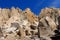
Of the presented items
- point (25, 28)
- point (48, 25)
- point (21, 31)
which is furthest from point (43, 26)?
point (25, 28)

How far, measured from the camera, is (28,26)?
67.9 meters

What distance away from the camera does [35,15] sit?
8806 centimetres

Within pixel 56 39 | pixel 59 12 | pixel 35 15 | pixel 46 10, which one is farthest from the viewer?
pixel 35 15

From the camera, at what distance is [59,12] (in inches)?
2778

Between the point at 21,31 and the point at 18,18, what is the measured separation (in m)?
20.5

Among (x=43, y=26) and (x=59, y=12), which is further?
(x=59, y=12)

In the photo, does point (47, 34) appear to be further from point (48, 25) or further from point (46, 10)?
point (46, 10)

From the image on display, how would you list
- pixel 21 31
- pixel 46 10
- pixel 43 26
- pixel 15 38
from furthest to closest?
pixel 46 10 < pixel 21 31 < pixel 15 38 < pixel 43 26

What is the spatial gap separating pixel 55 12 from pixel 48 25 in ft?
70.9

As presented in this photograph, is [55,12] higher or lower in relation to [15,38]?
higher

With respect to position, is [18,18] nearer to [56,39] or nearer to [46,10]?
[46,10]

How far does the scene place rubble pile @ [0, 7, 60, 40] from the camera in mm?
49469

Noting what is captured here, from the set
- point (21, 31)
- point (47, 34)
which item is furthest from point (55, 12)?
point (47, 34)

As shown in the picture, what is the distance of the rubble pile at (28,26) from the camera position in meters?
49.5
